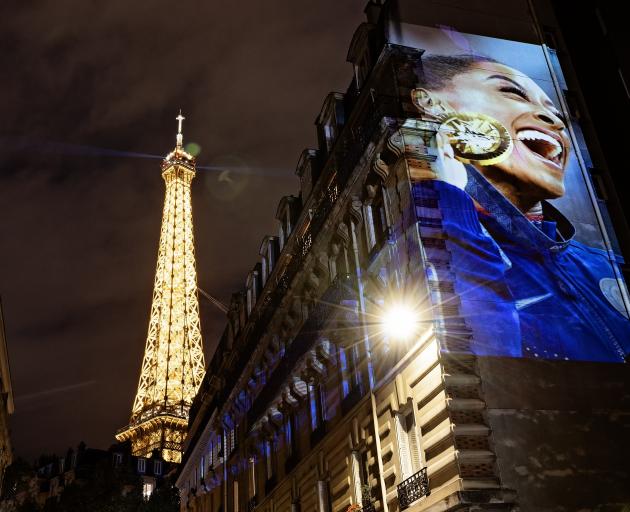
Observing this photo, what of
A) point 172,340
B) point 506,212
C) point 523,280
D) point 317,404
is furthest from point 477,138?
point 172,340

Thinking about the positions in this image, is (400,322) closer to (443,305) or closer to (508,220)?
(443,305)

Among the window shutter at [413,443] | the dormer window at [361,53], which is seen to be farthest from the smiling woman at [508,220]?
the window shutter at [413,443]

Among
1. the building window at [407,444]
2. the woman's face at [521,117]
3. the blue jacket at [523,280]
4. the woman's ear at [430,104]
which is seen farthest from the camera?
the woman's face at [521,117]

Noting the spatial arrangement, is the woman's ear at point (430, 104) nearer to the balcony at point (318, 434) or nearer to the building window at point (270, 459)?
the balcony at point (318, 434)

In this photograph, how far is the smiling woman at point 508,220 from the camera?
20.0m

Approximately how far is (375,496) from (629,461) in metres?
6.82

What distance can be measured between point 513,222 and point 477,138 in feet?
9.93

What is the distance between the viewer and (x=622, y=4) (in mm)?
30938

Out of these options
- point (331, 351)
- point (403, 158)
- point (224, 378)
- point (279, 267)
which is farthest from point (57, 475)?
point (403, 158)

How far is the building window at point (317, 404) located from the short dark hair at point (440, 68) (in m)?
11.4

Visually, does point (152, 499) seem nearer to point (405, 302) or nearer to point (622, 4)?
point (405, 302)

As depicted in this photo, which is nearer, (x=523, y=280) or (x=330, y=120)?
(x=523, y=280)

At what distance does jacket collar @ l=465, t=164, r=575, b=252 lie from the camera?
2200 cm

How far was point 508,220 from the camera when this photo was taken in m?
22.2
